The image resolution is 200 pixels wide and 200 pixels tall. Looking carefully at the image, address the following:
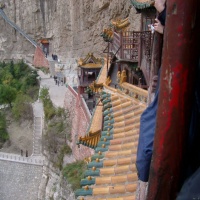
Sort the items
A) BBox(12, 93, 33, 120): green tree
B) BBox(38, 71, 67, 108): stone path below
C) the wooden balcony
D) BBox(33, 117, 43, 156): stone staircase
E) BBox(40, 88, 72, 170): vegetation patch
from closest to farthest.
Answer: the wooden balcony < BBox(40, 88, 72, 170): vegetation patch < BBox(33, 117, 43, 156): stone staircase < BBox(38, 71, 67, 108): stone path below < BBox(12, 93, 33, 120): green tree

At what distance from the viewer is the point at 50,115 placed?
12.1 metres

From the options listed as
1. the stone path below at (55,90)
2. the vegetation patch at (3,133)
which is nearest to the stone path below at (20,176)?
the vegetation patch at (3,133)

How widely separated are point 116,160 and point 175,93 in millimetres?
1691

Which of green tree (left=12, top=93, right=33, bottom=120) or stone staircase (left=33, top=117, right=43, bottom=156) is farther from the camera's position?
green tree (left=12, top=93, right=33, bottom=120)

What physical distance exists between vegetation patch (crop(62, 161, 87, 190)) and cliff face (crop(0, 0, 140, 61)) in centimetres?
628

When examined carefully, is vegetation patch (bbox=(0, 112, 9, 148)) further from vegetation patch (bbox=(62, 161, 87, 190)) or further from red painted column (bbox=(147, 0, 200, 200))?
red painted column (bbox=(147, 0, 200, 200))

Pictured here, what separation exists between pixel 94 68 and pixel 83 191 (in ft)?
32.8

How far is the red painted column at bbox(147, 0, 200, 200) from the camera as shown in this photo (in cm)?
85

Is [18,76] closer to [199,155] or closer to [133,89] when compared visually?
[133,89]

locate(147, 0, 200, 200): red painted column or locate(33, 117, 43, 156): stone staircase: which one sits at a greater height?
locate(147, 0, 200, 200): red painted column

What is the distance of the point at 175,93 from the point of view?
0.89m

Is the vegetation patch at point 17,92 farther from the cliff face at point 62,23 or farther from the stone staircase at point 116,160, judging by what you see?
the stone staircase at point 116,160

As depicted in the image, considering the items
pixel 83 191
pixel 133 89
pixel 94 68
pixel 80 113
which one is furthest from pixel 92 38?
pixel 83 191

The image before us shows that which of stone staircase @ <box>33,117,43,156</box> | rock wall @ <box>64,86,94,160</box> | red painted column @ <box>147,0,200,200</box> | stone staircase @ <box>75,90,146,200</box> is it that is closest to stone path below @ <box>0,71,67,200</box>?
stone staircase @ <box>33,117,43,156</box>
